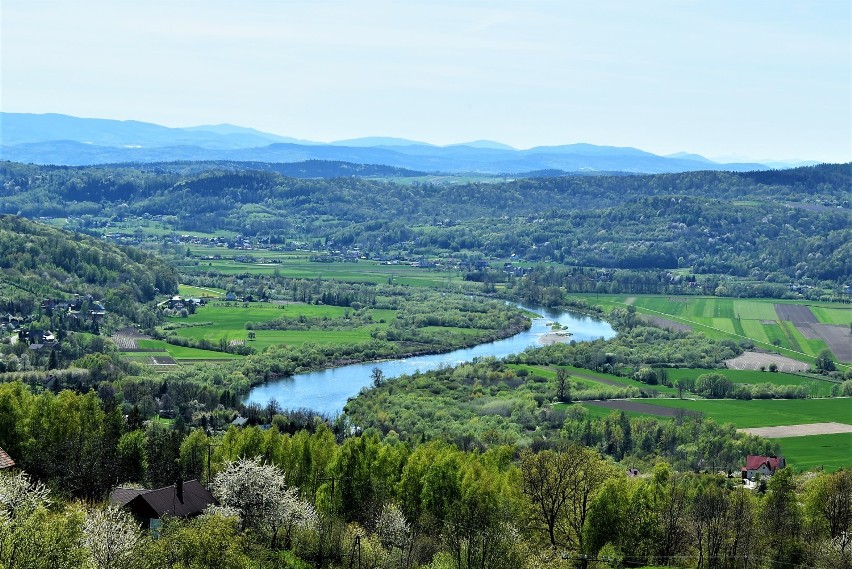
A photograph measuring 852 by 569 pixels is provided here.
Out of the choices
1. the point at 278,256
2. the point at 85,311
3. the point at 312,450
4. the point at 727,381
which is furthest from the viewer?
the point at 278,256

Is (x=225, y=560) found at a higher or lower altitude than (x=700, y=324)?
higher

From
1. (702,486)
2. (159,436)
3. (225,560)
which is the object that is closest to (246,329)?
(159,436)

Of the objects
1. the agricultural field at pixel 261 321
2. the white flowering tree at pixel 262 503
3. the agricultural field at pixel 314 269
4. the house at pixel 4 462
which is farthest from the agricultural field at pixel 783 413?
the agricultural field at pixel 314 269

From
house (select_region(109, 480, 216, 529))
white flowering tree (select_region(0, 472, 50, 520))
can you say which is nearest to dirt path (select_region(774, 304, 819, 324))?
house (select_region(109, 480, 216, 529))

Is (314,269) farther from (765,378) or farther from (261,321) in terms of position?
(765,378)

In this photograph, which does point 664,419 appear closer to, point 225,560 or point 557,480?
point 557,480

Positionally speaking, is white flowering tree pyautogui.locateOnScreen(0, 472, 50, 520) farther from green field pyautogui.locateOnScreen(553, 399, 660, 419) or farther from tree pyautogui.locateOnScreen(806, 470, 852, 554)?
green field pyautogui.locateOnScreen(553, 399, 660, 419)

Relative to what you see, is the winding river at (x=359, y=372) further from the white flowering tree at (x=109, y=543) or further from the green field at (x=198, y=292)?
the white flowering tree at (x=109, y=543)
